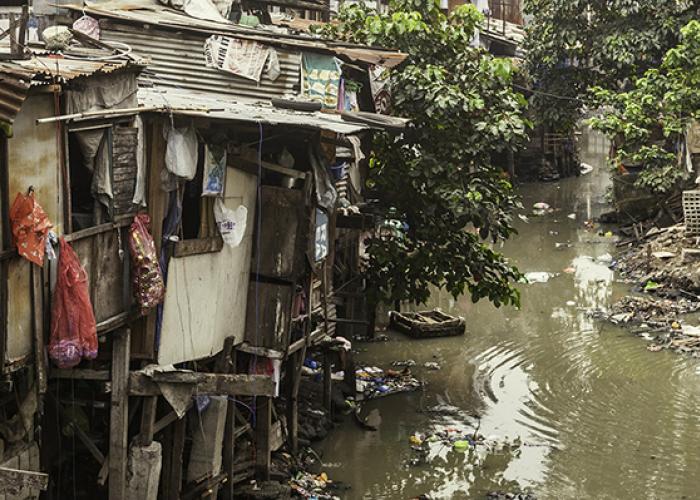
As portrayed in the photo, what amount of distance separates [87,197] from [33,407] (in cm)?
193

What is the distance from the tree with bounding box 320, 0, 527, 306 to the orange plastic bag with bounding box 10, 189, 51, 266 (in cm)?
720

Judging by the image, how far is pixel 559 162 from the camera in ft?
115

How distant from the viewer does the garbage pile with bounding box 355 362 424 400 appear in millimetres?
15539

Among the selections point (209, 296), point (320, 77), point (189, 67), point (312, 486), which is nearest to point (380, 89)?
point (320, 77)

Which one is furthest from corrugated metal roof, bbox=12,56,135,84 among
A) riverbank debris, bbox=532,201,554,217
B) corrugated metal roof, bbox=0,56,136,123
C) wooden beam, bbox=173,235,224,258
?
riverbank debris, bbox=532,201,554,217

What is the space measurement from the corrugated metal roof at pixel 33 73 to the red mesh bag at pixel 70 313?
50.5 inches

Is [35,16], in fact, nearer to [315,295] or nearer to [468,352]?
[315,295]

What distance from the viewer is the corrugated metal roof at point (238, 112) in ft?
31.6

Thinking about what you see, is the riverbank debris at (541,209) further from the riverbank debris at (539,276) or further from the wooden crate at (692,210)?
the wooden crate at (692,210)

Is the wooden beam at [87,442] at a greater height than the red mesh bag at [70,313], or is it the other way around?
the red mesh bag at [70,313]

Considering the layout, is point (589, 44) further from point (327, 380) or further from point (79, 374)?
point (79, 374)

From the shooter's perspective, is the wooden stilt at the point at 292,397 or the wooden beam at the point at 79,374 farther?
the wooden stilt at the point at 292,397

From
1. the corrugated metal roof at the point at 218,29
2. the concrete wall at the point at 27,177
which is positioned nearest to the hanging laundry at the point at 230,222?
the concrete wall at the point at 27,177

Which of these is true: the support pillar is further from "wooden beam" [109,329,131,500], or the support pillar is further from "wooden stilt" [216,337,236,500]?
"wooden beam" [109,329,131,500]
